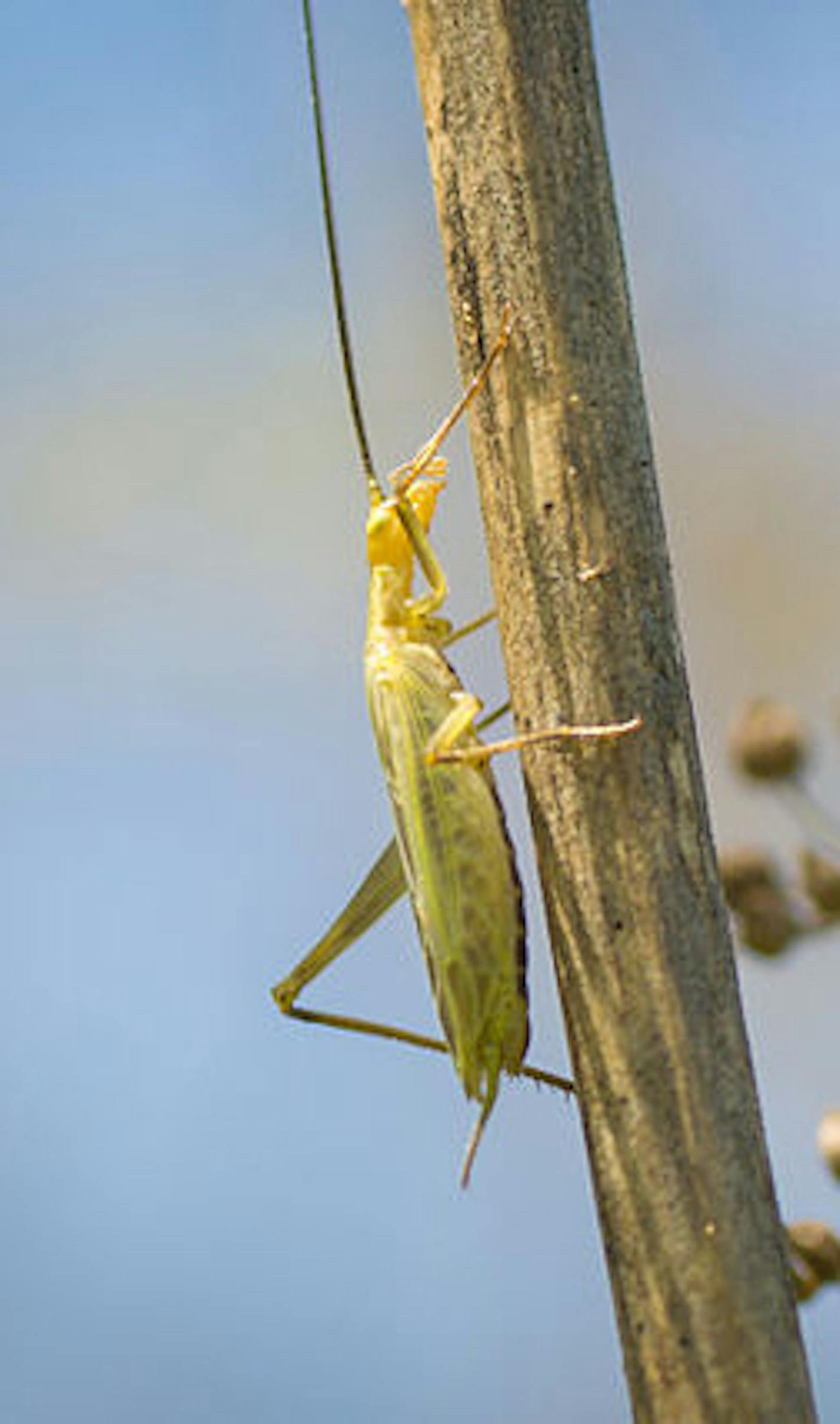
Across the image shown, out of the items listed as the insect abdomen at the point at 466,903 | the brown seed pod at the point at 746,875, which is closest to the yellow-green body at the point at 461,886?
the insect abdomen at the point at 466,903

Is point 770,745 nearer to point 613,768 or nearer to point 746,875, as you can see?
point 746,875

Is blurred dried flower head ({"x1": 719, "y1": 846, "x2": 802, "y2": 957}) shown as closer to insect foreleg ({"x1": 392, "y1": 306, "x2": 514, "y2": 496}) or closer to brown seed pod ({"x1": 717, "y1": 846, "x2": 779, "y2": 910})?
brown seed pod ({"x1": 717, "y1": 846, "x2": 779, "y2": 910})

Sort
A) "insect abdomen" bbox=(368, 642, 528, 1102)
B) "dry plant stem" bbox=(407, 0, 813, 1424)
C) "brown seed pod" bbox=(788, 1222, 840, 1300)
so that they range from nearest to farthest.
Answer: "dry plant stem" bbox=(407, 0, 813, 1424) < "brown seed pod" bbox=(788, 1222, 840, 1300) < "insect abdomen" bbox=(368, 642, 528, 1102)

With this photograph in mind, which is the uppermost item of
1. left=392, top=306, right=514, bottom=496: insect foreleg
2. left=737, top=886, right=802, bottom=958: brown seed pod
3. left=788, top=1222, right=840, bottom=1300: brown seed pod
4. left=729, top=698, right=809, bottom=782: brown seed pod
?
left=392, top=306, right=514, bottom=496: insect foreleg

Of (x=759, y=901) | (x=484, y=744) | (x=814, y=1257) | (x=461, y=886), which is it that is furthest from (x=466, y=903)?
(x=814, y=1257)

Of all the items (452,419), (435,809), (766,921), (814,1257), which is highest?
(452,419)

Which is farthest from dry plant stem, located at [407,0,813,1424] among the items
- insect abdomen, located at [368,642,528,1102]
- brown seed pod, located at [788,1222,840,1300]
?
insect abdomen, located at [368,642,528,1102]

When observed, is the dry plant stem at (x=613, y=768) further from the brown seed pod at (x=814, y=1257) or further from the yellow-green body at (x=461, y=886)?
the yellow-green body at (x=461, y=886)
